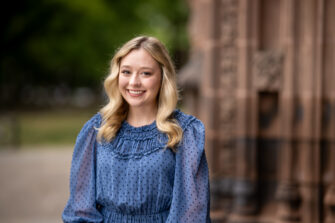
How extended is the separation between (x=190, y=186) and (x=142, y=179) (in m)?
0.26

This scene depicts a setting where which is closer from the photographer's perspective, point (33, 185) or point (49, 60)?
point (33, 185)

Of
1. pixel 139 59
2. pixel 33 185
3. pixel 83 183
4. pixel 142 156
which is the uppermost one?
pixel 139 59

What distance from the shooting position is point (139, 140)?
7.93 ft

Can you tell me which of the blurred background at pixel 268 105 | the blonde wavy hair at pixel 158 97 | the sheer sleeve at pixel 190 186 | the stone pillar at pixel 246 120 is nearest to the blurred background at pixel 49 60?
the blurred background at pixel 268 105

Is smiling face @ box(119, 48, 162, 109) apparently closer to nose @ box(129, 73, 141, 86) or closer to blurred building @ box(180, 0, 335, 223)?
nose @ box(129, 73, 141, 86)

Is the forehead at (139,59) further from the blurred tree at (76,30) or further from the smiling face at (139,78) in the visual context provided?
the blurred tree at (76,30)

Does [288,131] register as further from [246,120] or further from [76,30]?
[76,30]

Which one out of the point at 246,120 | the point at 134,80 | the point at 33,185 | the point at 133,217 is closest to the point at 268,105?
the point at 246,120

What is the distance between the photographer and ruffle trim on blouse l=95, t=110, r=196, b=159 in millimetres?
2373

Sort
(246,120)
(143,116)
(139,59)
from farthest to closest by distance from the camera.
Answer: (246,120), (143,116), (139,59)

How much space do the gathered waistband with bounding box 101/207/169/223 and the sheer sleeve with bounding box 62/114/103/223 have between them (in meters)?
0.06

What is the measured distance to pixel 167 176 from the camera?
234 centimetres

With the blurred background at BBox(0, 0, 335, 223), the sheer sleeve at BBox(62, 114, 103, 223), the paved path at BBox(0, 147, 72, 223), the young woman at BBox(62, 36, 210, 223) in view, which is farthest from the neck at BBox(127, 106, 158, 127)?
the paved path at BBox(0, 147, 72, 223)

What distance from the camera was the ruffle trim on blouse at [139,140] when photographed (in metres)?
2.37
